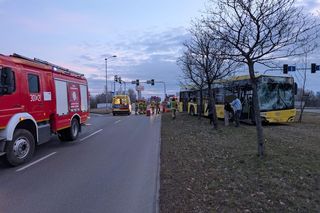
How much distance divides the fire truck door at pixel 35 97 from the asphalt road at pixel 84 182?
1.29 m

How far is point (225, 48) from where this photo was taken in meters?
11.9

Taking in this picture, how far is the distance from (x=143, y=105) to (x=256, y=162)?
41378mm

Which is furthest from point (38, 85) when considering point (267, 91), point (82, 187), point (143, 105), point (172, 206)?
point (143, 105)

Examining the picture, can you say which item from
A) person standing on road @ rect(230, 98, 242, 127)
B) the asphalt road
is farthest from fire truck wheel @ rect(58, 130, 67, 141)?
person standing on road @ rect(230, 98, 242, 127)

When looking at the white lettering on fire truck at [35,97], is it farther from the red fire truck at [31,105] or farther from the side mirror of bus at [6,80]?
the side mirror of bus at [6,80]

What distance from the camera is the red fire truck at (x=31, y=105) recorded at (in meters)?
10.1

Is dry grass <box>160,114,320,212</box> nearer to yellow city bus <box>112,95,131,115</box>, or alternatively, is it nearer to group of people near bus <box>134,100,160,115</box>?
group of people near bus <box>134,100,160,115</box>

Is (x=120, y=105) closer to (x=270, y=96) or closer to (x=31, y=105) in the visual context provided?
(x=270, y=96)

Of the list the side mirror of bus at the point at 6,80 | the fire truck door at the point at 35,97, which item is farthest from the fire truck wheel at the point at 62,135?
Result: the side mirror of bus at the point at 6,80

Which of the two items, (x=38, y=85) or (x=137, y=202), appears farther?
(x=38, y=85)

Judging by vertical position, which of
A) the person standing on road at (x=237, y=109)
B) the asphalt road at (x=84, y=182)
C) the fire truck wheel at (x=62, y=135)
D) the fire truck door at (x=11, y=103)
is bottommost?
the asphalt road at (x=84, y=182)

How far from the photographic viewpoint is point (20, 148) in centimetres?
1066

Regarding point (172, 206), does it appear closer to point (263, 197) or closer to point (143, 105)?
point (263, 197)

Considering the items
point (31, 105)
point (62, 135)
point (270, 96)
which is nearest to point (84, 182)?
point (31, 105)
